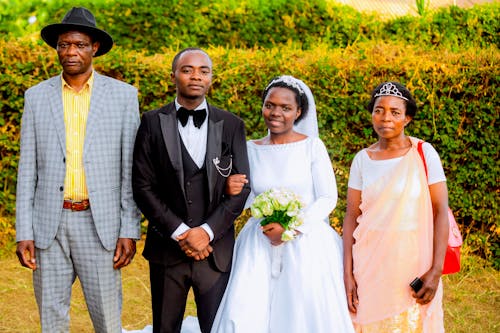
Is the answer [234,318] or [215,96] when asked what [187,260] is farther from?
[215,96]

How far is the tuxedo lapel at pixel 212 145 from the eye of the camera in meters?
4.16

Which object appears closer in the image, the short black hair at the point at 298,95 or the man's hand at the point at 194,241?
the man's hand at the point at 194,241

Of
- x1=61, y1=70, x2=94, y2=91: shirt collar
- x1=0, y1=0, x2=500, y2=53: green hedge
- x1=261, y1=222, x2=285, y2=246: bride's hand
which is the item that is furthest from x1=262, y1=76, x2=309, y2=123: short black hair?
x1=0, y1=0, x2=500, y2=53: green hedge

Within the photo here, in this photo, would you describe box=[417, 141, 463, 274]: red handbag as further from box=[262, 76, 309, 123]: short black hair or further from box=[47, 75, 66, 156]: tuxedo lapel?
box=[47, 75, 66, 156]: tuxedo lapel

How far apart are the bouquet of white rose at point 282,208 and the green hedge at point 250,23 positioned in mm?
6268

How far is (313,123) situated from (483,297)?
340cm

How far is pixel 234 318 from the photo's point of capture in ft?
14.1

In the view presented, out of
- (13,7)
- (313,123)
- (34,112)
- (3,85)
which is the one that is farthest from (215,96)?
(13,7)

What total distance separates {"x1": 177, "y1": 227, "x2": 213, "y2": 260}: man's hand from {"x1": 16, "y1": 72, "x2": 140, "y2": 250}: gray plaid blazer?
0.36 m

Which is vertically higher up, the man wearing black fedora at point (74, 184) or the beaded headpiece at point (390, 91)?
the beaded headpiece at point (390, 91)

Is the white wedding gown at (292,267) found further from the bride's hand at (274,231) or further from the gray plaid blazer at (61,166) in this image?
the gray plaid blazer at (61,166)

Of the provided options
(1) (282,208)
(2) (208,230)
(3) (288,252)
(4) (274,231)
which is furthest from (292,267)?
(2) (208,230)

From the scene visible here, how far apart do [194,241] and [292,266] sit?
→ 706 mm

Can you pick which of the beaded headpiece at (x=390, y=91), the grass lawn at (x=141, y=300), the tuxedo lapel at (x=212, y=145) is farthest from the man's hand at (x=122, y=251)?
the grass lawn at (x=141, y=300)
